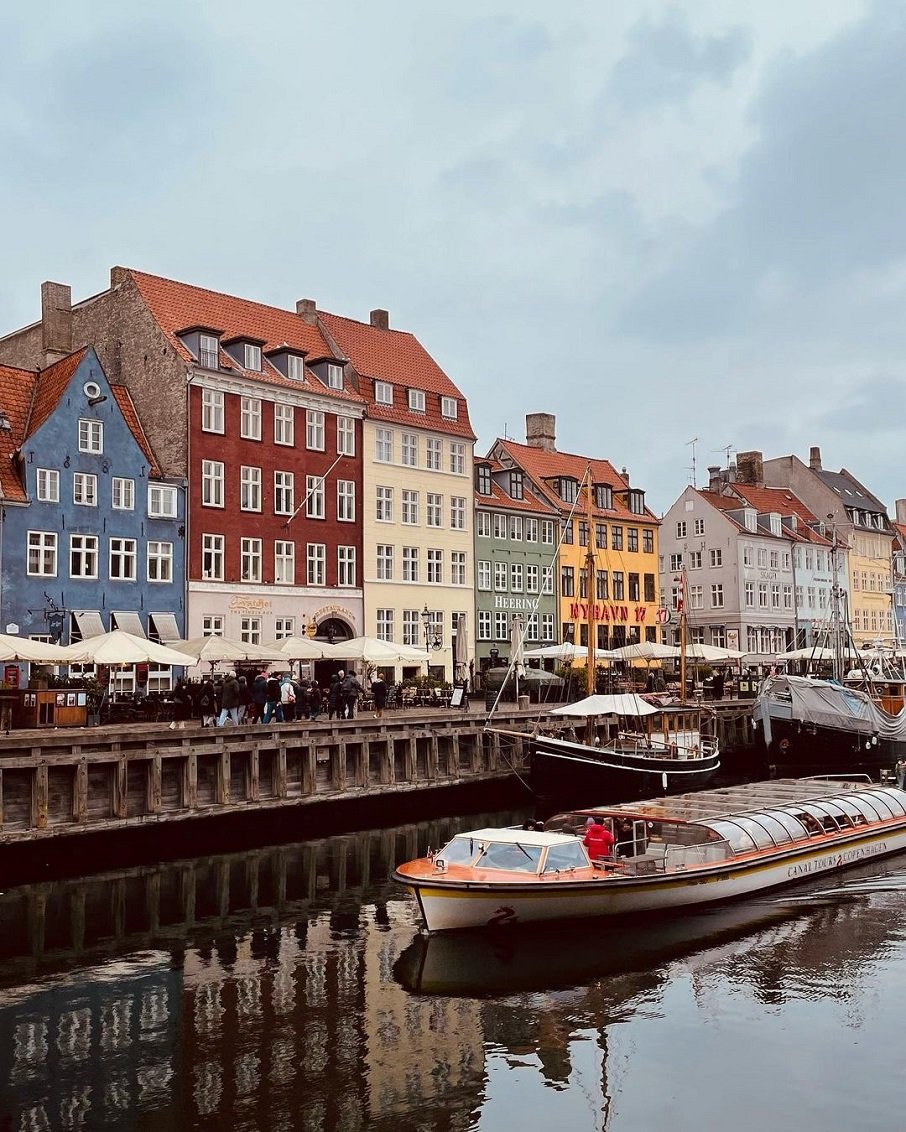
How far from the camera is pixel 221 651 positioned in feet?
109

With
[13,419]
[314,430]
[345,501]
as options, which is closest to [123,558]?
[13,419]

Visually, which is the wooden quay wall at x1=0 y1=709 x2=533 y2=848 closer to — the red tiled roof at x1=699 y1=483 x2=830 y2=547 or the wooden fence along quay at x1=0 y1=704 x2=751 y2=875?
the wooden fence along quay at x1=0 y1=704 x2=751 y2=875

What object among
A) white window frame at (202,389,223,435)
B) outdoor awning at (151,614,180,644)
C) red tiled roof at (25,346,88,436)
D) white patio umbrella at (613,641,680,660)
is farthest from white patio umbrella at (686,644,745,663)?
red tiled roof at (25,346,88,436)

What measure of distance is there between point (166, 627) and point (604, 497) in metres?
34.1

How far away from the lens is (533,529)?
62938 mm

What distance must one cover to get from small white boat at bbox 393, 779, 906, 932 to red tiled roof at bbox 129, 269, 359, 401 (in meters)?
27.8

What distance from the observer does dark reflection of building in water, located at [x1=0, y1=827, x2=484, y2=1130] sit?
1331cm

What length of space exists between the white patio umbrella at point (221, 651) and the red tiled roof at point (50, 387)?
1123 centimetres

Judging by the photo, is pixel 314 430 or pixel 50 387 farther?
pixel 314 430

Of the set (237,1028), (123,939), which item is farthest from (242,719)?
(237,1028)

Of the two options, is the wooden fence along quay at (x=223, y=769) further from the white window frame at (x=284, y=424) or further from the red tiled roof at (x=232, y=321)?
the red tiled roof at (x=232, y=321)

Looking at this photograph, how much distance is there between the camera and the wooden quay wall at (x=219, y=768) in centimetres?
2666

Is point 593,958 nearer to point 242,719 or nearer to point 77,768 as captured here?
point 77,768

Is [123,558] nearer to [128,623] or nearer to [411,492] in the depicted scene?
[128,623]
